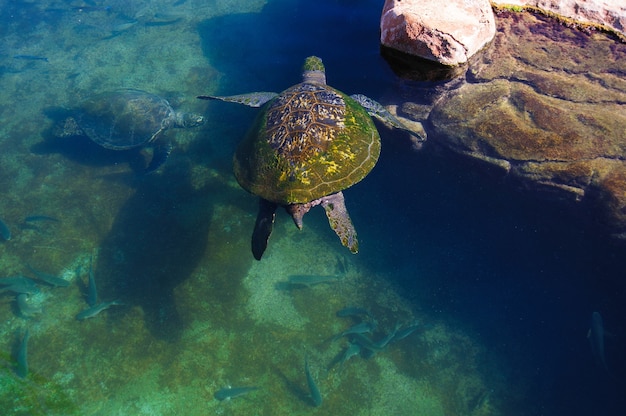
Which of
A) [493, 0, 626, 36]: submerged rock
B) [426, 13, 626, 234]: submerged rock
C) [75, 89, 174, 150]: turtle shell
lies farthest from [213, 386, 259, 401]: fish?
[493, 0, 626, 36]: submerged rock

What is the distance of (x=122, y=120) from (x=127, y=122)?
9 centimetres

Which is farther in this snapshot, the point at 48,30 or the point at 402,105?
the point at 48,30

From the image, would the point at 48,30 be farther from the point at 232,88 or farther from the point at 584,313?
the point at 584,313

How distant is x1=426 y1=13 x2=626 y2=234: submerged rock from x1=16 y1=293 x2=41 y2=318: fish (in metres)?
5.77

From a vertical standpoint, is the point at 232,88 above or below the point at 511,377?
above

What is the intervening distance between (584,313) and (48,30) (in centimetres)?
1175

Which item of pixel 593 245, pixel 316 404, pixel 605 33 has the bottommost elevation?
pixel 316 404

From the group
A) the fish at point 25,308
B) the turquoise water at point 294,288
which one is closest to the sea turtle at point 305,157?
the turquoise water at point 294,288

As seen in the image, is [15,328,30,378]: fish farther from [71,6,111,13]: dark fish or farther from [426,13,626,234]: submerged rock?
[71,6,111,13]: dark fish

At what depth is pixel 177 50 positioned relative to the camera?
748cm

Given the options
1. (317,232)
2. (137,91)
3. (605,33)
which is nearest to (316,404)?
(317,232)

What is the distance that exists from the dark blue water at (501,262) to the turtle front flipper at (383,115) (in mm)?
318

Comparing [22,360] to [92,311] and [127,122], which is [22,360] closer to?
[92,311]

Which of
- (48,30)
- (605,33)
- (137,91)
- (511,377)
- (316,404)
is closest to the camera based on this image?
(316,404)
